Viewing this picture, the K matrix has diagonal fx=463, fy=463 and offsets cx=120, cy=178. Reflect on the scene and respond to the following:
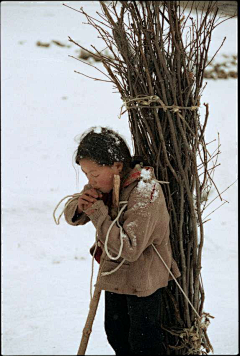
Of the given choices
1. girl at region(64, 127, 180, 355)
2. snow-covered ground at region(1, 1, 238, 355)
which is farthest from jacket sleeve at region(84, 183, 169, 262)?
snow-covered ground at region(1, 1, 238, 355)

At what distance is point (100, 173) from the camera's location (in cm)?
175

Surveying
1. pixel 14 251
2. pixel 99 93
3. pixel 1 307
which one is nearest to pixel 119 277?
pixel 1 307

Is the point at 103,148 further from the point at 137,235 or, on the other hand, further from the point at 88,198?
the point at 137,235

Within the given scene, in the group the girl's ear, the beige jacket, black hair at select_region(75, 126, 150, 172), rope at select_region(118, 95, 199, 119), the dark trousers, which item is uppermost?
rope at select_region(118, 95, 199, 119)

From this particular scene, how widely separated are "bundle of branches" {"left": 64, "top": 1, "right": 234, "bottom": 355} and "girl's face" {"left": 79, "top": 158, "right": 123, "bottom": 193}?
11.8 inches

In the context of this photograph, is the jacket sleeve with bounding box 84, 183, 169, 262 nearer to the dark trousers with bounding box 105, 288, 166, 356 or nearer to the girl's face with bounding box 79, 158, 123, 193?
the girl's face with bounding box 79, 158, 123, 193

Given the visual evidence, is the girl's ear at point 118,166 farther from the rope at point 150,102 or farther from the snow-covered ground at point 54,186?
the snow-covered ground at point 54,186

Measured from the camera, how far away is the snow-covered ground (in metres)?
3.16

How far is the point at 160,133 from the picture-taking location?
194cm

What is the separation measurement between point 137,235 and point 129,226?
4 centimetres

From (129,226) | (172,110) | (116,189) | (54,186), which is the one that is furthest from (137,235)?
(54,186)

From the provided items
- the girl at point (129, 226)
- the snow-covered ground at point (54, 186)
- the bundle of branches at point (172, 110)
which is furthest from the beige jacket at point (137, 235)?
the snow-covered ground at point (54, 186)

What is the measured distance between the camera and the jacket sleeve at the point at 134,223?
167 centimetres

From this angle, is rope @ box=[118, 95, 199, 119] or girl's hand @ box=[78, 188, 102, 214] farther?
rope @ box=[118, 95, 199, 119]
